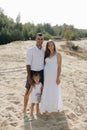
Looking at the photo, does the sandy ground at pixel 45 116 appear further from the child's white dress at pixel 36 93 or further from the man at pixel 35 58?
the man at pixel 35 58

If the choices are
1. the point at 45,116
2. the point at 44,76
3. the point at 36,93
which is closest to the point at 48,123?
the point at 45,116

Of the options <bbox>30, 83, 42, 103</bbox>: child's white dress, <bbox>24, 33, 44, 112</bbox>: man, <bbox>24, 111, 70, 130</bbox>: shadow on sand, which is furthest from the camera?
<bbox>30, 83, 42, 103</bbox>: child's white dress

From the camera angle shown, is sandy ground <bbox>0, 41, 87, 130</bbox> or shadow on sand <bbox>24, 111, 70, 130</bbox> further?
sandy ground <bbox>0, 41, 87, 130</bbox>

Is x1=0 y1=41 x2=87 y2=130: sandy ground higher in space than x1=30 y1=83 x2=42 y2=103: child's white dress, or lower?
lower

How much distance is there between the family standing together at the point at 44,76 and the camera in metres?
6.33

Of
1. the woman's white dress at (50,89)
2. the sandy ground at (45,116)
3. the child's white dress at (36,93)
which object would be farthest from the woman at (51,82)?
the sandy ground at (45,116)

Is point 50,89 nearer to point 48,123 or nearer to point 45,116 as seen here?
point 45,116

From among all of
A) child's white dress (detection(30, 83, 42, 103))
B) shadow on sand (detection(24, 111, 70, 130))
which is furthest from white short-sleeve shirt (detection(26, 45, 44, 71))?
shadow on sand (detection(24, 111, 70, 130))

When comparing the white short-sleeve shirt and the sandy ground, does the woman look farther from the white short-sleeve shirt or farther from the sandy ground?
the sandy ground

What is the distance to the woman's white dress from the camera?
254 inches

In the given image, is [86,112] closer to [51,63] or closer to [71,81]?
[51,63]

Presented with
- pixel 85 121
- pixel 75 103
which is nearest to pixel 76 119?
pixel 85 121

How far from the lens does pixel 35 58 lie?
248 inches

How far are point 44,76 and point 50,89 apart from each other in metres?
0.29
